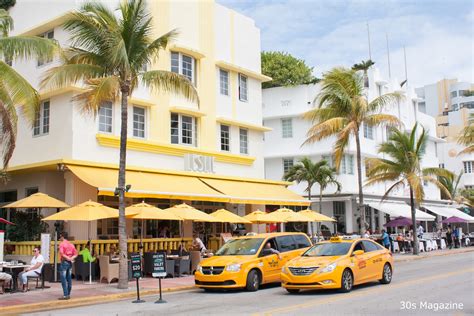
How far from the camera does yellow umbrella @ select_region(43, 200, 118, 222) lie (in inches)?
702

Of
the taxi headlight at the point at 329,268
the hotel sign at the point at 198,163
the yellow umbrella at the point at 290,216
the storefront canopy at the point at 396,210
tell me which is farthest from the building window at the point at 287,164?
the taxi headlight at the point at 329,268

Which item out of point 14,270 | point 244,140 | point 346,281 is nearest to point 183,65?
point 244,140

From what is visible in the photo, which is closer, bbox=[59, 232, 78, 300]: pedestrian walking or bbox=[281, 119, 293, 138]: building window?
bbox=[59, 232, 78, 300]: pedestrian walking

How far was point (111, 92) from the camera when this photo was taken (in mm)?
16938

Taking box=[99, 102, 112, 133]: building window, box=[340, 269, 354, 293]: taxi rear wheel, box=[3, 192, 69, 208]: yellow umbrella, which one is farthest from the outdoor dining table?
box=[340, 269, 354, 293]: taxi rear wheel

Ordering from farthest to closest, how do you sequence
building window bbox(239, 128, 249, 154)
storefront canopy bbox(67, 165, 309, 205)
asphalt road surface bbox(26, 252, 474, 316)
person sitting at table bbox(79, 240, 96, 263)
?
building window bbox(239, 128, 249, 154) → storefront canopy bbox(67, 165, 309, 205) → person sitting at table bbox(79, 240, 96, 263) → asphalt road surface bbox(26, 252, 474, 316)

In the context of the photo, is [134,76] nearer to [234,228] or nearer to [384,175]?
[234,228]

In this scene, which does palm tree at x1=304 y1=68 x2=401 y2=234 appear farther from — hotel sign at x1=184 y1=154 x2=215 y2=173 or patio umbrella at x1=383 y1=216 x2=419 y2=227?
patio umbrella at x1=383 y1=216 x2=419 y2=227

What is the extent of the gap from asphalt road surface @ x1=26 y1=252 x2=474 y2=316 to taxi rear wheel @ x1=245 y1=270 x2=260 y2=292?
251mm

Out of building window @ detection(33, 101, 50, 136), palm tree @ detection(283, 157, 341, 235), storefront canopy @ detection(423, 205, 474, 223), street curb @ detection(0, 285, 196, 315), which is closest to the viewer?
street curb @ detection(0, 285, 196, 315)

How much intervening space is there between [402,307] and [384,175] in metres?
21.0

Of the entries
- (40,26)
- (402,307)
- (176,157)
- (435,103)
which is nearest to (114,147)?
(176,157)

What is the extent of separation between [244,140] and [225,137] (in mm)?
1691

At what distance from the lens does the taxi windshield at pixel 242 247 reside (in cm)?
1642
